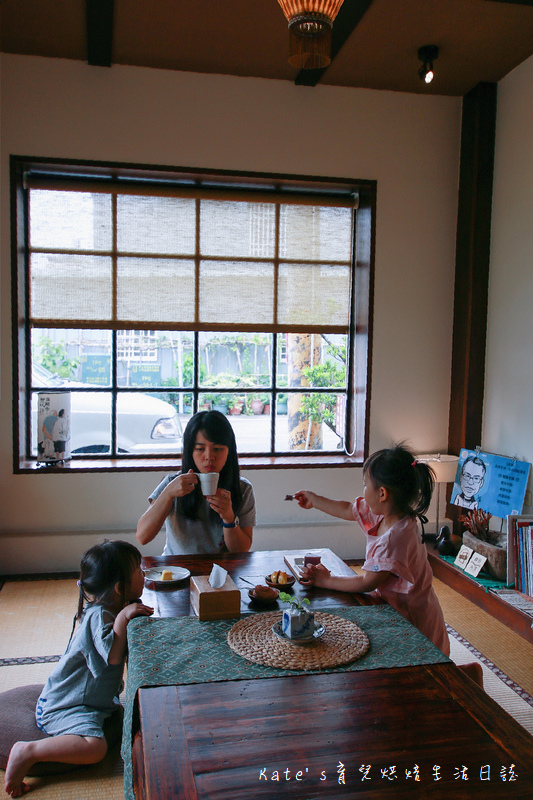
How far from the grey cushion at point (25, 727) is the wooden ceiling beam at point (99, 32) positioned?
3.08 meters

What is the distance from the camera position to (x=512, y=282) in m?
3.62

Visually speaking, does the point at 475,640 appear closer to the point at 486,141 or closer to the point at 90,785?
the point at 90,785

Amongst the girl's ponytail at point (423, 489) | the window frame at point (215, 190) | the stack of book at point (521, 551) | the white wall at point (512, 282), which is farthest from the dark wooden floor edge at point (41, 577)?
the white wall at point (512, 282)

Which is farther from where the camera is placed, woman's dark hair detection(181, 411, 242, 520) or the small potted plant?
woman's dark hair detection(181, 411, 242, 520)

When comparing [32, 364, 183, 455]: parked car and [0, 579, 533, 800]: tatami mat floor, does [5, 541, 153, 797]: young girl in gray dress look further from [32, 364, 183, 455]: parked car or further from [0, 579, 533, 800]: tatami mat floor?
[32, 364, 183, 455]: parked car

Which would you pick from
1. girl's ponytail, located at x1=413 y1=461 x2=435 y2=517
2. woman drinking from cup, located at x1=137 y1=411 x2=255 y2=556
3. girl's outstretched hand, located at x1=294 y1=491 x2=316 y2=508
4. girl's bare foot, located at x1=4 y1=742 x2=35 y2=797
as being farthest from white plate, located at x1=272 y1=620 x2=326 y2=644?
girl's bare foot, located at x1=4 y1=742 x2=35 y2=797

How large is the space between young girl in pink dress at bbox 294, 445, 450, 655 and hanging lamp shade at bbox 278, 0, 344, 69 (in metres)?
1.23

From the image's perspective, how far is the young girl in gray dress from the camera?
1.75 meters

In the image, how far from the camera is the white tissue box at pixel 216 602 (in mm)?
1646

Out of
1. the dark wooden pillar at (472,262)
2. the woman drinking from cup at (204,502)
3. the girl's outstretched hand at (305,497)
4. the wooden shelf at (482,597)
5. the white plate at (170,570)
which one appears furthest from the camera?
the dark wooden pillar at (472,262)

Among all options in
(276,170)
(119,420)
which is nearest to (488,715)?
(119,420)

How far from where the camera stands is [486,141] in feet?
12.5

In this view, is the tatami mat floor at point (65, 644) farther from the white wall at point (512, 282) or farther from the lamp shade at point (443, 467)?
the white wall at point (512, 282)

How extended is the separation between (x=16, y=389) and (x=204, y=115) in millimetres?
2014
